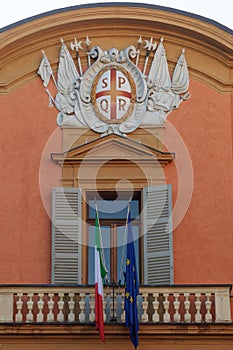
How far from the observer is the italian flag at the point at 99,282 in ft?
51.0

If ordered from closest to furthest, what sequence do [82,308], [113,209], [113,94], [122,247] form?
[82,308] → [122,247] → [113,209] → [113,94]

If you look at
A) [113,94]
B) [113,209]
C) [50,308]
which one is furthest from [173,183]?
[50,308]

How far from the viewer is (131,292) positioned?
15.8 meters

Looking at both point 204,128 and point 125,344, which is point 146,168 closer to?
point 204,128

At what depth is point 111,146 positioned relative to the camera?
17.5 m

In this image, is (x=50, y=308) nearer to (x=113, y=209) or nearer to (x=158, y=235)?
(x=158, y=235)

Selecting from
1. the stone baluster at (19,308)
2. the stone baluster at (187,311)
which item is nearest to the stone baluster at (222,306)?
the stone baluster at (187,311)

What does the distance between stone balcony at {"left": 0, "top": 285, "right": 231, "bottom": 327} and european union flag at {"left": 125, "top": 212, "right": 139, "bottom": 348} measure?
1.02 feet

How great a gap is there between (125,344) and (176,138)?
3573 millimetres

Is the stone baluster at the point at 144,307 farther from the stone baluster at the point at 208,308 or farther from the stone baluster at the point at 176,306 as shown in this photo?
the stone baluster at the point at 208,308

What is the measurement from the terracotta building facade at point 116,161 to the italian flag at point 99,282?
0.32 m

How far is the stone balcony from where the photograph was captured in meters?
16.0

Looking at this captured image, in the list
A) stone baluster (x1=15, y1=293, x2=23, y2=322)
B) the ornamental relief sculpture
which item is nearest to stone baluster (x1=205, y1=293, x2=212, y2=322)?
stone baluster (x1=15, y1=293, x2=23, y2=322)

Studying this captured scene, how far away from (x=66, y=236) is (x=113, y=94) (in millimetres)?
2495
